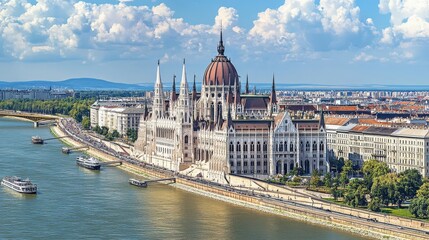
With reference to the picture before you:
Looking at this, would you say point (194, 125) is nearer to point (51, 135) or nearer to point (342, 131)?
point (342, 131)

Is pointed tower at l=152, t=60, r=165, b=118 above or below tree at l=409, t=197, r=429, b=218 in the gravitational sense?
above

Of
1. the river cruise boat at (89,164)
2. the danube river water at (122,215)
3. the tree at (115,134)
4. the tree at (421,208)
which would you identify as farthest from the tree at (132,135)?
the tree at (421,208)

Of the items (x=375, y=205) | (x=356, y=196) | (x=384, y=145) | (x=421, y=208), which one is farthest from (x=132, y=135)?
(x=421, y=208)

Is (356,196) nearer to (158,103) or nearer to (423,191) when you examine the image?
(423,191)

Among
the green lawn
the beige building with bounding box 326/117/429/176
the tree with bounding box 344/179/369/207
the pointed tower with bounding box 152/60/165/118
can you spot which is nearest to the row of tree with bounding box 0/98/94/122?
the pointed tower with bounding box 152/60/165/118

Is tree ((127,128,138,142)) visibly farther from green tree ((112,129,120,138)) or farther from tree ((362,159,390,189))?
tree ((362,159,390,189))
